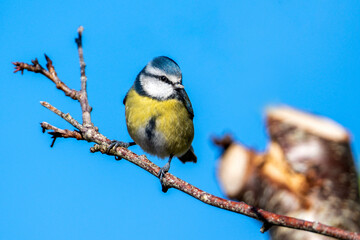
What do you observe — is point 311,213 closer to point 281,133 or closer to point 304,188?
point 304,188

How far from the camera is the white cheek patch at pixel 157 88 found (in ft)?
10.5

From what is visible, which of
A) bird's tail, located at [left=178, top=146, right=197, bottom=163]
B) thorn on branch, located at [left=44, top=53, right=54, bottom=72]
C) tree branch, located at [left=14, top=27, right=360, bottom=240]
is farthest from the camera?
bird's tail, located at [left=178, top=146, right=197, bottom=163]

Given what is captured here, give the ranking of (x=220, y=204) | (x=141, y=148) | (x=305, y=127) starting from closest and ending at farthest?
(x=220, y=204), (x=305, y=127), (x=141, y=148)

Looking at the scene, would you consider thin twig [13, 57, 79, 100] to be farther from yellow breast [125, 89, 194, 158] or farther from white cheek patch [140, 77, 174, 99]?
white cheek patch [140, 77, 174, 99]

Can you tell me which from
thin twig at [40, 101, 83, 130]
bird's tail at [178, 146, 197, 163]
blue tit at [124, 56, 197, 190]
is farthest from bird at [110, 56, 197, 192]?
thin twig at [40, 101, 83, 130]

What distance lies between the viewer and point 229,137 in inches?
92.5

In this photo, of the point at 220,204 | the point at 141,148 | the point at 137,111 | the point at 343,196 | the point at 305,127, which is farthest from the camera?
the point at 141,148

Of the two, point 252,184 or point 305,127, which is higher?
point 305,127

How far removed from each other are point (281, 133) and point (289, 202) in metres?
0.40

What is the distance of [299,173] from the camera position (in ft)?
7.28

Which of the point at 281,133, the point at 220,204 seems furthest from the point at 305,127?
the point at 220,204

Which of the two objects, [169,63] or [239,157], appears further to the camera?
[169,63]

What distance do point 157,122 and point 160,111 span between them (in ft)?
0.29

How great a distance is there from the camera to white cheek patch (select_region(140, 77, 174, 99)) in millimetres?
3211
